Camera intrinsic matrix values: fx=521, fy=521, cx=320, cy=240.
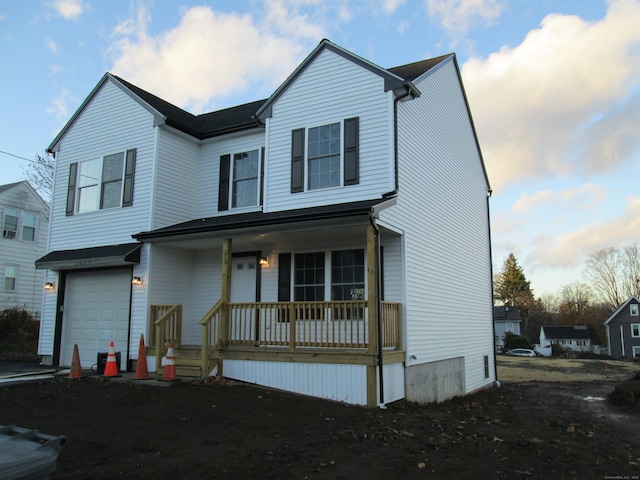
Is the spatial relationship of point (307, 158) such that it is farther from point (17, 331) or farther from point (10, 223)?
point (10, 223)

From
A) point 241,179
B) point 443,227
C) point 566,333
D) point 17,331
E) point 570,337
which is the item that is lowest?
point 570,337

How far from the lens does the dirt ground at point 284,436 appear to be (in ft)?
19.7

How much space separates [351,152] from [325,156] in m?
0.70

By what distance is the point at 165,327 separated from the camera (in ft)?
40.1

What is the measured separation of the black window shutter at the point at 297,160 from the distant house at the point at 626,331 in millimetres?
55581

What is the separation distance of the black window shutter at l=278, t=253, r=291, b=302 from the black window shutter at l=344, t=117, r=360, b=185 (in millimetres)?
2574

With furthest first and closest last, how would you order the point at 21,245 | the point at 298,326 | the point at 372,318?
1. the point at 21,245
2. the point at 298,326
3. the point at 372,318

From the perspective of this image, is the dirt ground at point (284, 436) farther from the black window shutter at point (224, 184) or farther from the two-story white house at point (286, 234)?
the black window shutter at point (224, 184)

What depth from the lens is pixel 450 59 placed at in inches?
596

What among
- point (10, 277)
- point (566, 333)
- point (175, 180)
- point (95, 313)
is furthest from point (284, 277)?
point (566, 333)

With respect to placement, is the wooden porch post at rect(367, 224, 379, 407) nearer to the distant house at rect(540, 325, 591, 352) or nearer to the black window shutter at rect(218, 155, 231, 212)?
the black window shutter at rect(218, 155, 231, 212)

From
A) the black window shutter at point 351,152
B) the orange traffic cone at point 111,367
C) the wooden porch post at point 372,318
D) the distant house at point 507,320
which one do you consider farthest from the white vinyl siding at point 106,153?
the distant house at point 507,320

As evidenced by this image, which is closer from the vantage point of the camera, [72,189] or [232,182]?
[232,182]

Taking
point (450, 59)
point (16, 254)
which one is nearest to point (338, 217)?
point (450, 59)
